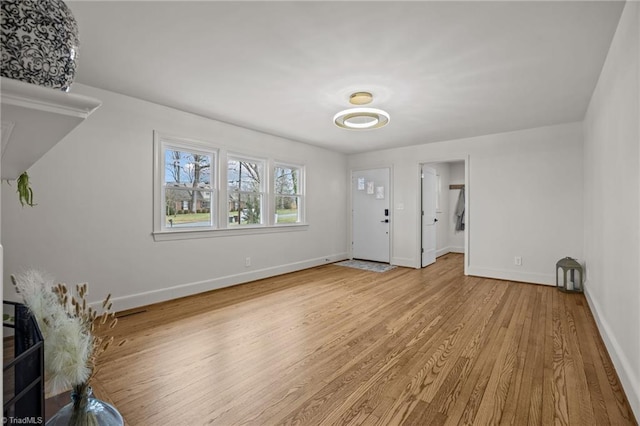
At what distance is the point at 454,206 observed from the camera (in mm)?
8164

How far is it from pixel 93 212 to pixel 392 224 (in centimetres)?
489

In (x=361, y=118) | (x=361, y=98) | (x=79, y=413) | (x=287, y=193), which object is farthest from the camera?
(x=287, y=193)

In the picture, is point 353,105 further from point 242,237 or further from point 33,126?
point 33,126

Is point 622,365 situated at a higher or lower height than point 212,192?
lower

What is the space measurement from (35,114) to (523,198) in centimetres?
560

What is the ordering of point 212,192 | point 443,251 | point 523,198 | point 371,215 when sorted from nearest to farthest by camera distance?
point 212,192, point 523,198, point 371,215, point 443,251

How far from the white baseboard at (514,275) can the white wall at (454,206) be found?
297 cm

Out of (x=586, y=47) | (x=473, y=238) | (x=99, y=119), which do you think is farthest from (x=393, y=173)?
(x=99, y=119)

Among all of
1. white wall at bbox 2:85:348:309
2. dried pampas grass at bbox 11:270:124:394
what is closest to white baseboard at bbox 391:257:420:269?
white wall at bbox 2:85:348:309

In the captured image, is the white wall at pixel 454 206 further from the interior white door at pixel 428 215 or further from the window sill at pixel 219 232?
the window sill at pixel 219 232

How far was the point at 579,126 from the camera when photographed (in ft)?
14.3

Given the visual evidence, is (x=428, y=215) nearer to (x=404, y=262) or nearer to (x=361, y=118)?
(x=404, y=262)

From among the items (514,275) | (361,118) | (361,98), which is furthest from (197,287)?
(514,275)

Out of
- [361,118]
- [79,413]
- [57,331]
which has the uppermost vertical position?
[361,118]
